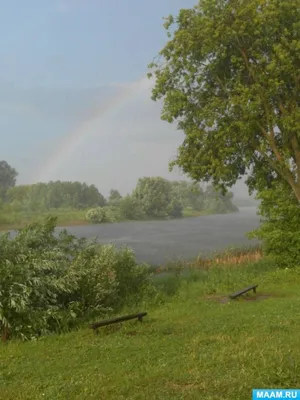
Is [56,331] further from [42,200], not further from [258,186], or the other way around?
[42,200]

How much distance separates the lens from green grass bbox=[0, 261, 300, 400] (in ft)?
21.9

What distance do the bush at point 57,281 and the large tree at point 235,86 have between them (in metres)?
9.37

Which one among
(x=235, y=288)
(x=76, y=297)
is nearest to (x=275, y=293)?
(x=235, y=288)

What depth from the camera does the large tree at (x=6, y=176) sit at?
12256 centimetres

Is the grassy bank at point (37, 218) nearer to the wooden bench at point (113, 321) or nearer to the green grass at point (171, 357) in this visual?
the wooden bench at point (113, 321)

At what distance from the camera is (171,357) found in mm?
8727

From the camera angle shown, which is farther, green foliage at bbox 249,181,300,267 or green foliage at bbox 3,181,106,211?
green foliage at bbox 3,181,106,211

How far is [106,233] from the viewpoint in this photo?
73438 millimetres

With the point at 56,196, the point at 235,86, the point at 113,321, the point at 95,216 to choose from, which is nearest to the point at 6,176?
the point at 56,196

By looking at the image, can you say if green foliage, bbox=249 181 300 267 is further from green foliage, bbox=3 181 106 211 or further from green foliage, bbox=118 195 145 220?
green foliage, bbox=3 181 106 211

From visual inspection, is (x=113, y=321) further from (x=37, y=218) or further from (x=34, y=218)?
(x=34, y=218)

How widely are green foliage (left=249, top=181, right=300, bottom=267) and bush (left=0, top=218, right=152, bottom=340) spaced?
320 inches

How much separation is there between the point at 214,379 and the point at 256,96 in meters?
20.0

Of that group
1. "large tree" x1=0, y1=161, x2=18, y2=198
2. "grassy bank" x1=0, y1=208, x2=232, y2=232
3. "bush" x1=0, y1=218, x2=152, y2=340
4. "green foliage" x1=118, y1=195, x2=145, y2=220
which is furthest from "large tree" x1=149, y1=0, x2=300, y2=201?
"large tree" x1=0, y1=161, x2=18, y2=198
